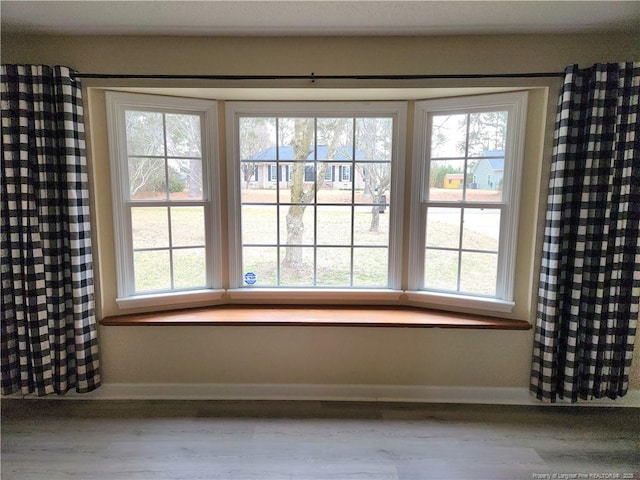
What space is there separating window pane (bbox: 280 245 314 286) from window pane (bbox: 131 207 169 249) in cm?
82

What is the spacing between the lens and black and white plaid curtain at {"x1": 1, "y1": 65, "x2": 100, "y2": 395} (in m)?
1.84

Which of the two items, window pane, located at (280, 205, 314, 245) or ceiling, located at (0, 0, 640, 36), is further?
window pane, located at (280, 205, 314, 245)

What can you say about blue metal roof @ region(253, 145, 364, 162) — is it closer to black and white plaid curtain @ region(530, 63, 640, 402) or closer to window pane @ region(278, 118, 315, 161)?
window pane @ region(278, 118, 315, 161)

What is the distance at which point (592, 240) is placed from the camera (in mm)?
1884

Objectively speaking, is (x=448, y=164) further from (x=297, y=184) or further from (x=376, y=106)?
(x=297, y=184)

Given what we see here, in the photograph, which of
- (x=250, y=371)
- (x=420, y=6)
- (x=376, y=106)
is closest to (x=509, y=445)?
(x=250, y=371)

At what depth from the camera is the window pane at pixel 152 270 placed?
7.43 feet

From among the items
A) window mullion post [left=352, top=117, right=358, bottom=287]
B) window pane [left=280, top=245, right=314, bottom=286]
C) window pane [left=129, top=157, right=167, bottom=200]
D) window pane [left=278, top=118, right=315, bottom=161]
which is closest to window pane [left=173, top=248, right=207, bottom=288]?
window pane [left=129, top=157, right=167, bottom=200]

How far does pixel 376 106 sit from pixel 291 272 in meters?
1.30

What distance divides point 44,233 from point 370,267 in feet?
6.66

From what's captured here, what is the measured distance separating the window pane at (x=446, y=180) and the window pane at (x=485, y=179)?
0.18 ft

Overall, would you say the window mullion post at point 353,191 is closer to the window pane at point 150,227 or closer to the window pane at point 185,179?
the window pane at point 185,179

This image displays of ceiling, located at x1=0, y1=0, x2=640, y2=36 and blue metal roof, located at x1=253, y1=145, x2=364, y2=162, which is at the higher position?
ceiling, located at x1=0, y1=0, x2=640, y2=36

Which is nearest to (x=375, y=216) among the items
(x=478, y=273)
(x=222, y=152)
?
(x=478, y=273)
